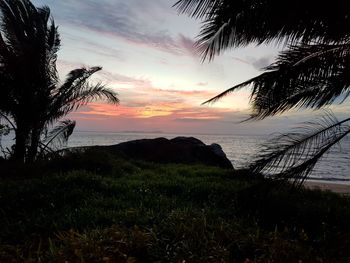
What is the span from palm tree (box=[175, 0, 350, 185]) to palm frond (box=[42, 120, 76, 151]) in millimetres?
9532

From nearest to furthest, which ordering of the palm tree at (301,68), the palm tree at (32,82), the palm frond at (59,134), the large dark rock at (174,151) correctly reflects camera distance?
the palm tree at (301,68), the palm tree at (32,82), the palm frond at (59,134), the large dark rock at (174,151)

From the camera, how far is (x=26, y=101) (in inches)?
511

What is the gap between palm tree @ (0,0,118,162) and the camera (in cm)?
1253

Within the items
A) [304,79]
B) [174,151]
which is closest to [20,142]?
[174,151]

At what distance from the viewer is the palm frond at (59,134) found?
14.3 metres

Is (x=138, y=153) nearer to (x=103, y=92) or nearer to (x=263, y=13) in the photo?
(x=103, y=92)

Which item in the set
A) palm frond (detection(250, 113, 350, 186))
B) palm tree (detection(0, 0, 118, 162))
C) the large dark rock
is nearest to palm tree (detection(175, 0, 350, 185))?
palm frond (detection(250, 113, 350, 186))

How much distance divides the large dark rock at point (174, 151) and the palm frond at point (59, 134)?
2696 mm

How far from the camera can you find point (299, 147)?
5.80m

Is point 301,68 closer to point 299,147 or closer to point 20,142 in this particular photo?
point 299,147

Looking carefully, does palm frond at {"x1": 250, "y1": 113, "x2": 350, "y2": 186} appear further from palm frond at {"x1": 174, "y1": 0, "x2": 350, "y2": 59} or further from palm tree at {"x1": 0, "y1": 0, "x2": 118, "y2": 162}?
palm tree at {"x1": 0, "y1": 0, "x2": 118, "y2": 162}

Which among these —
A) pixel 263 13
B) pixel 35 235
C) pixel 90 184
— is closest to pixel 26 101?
pixel 90 184

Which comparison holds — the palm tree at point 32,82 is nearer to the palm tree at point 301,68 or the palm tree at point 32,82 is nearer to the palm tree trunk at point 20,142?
the palm tree trunk at point 20,142

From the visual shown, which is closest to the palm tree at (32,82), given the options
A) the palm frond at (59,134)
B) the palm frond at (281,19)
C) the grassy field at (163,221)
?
the palm frond at (59,134)
